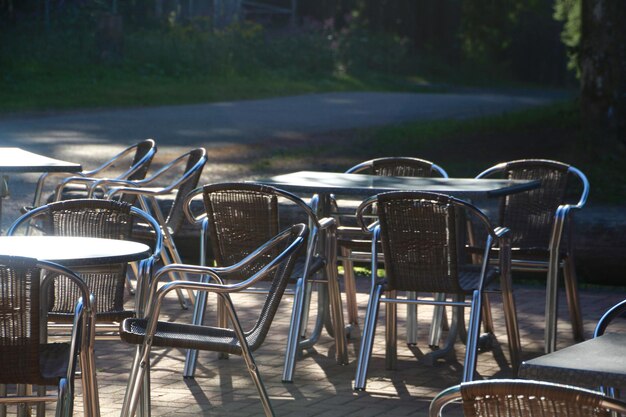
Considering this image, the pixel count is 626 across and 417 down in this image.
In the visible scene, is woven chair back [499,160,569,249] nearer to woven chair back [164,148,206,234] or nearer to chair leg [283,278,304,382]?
chair leg [283,278,304,382]

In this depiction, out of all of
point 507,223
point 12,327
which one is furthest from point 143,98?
point 12,327

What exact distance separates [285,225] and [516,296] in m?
1.77

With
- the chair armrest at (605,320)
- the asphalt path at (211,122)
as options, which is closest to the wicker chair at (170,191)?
the chair armrest at (605,320)

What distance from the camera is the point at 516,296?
868 cm

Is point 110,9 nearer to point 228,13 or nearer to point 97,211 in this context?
point 228,13

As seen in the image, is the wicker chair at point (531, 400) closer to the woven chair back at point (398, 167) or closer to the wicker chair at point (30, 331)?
the wicker chair at point (30, 331)

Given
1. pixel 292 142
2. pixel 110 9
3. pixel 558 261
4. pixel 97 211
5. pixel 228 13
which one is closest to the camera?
pixel 97 211

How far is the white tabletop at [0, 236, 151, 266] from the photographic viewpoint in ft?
14.0

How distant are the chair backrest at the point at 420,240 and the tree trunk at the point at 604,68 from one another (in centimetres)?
927

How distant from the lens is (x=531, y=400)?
2.44 metres

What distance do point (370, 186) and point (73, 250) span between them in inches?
95.5

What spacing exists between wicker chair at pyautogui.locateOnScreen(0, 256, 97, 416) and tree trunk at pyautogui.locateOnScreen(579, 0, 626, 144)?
11.5 meters

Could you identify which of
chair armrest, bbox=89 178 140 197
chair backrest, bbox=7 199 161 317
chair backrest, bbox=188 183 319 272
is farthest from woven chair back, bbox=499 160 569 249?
chair backrest, bbox=7 199 161 317

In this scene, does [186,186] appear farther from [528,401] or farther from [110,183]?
[528,401]
